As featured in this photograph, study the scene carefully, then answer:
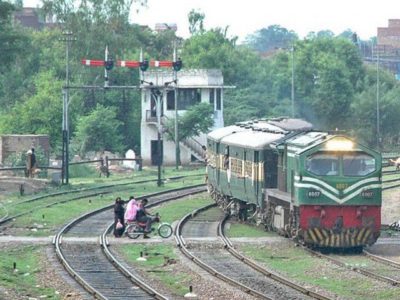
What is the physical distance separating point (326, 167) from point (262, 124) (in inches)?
388

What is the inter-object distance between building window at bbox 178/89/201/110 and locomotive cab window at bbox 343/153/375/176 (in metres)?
50.9

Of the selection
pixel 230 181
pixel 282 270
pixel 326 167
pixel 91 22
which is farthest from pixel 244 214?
pixel 91 22

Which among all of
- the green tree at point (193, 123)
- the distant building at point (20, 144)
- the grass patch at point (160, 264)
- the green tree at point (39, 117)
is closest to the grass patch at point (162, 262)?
the grass patch at point (160, 264)

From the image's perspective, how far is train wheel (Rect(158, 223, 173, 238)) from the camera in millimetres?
33469

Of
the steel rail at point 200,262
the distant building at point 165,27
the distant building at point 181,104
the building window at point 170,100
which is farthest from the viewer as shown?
the distant building at point 165,27

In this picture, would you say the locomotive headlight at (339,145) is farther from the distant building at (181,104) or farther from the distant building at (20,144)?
the distant building at (181,104)

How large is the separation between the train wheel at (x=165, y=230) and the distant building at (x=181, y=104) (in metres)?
44.2

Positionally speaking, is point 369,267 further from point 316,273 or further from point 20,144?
point 20,144

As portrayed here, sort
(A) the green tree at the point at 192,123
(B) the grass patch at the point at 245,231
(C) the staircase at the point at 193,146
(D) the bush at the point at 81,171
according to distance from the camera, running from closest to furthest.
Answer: (B) the grass patch at the point at 245,231 < (D) the bush at the point at 81,171 < (A) the green tree at the point at 192,123 < (C) the staircase at the point at 193,146

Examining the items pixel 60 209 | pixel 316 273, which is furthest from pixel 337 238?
pixel 60 209

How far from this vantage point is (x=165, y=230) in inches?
1323

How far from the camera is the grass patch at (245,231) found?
34406 mm

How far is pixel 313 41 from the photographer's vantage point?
10544cm

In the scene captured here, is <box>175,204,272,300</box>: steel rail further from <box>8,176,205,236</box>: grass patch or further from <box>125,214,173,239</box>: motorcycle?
<box>8,176,205,236</box>: grass patch
